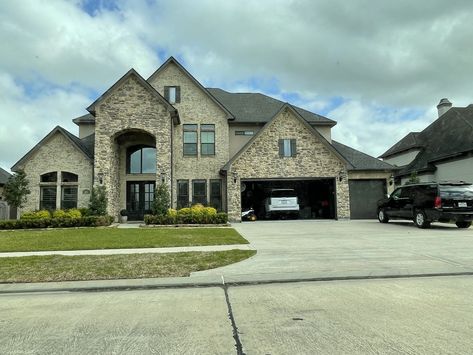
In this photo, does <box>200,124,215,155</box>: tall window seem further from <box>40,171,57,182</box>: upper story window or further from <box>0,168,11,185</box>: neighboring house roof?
<box>0,168,11,185</box>: neighboring house roof

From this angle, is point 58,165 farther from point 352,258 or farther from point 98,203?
point 352,258

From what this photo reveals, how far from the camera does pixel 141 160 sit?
26922 millimetres

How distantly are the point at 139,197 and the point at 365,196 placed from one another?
14902 mm

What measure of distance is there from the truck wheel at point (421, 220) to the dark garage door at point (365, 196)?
8551 mm

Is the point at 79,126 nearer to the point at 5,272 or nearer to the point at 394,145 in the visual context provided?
the point at 5,272

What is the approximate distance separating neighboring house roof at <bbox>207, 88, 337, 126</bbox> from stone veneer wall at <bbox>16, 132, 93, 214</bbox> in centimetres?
1058

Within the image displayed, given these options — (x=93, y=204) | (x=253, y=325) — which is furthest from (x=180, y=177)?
(x=253, y=325)

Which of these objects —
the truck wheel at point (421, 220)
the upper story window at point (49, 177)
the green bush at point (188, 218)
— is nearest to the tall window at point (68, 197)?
the upper story window at point (49, 177)

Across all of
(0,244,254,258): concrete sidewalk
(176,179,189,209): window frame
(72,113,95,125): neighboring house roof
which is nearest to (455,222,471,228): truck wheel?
(0,244,254,258): concrete sidewalk

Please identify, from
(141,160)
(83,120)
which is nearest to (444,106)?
(141,160)

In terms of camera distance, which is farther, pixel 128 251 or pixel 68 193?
pixel 68 193

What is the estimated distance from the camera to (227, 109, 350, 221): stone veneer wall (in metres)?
25.1

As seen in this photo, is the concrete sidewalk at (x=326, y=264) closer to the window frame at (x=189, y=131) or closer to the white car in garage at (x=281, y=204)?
the white car in garage at (x=281, y=204)

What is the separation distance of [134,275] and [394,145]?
35.7 meters
